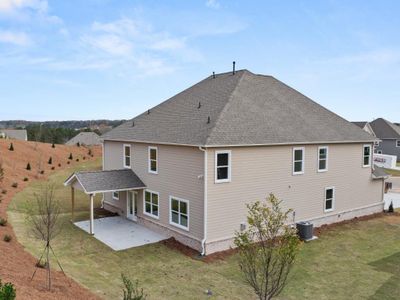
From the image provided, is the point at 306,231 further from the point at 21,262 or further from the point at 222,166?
the point at 21,262

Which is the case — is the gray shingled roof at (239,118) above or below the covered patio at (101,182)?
above

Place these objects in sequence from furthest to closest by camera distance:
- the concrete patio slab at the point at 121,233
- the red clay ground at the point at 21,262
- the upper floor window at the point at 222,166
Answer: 1. the concrete patio slab at the point at 121,233
2. the upper floor window at the point at 222,166
3. the red clay ground at the point at 21,262

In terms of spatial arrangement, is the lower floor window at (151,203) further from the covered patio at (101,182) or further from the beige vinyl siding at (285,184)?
the beige vinyl siding at (285,184)

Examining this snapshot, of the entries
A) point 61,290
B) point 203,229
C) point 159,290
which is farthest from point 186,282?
point 61,290

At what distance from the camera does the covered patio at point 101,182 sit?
17.2 m

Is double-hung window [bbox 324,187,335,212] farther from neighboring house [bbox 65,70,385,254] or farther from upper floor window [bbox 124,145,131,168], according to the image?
upper floor window [bbox 124,145,131,168]

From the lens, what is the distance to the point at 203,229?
14.7m

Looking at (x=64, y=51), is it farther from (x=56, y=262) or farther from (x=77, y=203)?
(x=56, y=262)

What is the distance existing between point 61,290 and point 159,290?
322 cm

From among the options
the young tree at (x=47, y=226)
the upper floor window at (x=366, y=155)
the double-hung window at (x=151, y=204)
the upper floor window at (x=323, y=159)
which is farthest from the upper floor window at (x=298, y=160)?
the young tree at (x=47, y=226)

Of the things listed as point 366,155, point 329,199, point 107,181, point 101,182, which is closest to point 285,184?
point 329,199

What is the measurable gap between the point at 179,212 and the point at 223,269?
12.9ft

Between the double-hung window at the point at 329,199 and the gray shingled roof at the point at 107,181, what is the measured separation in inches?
420

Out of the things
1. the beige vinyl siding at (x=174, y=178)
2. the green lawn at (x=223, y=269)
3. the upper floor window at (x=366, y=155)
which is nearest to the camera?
the green lawn at (x=223, y=269)
